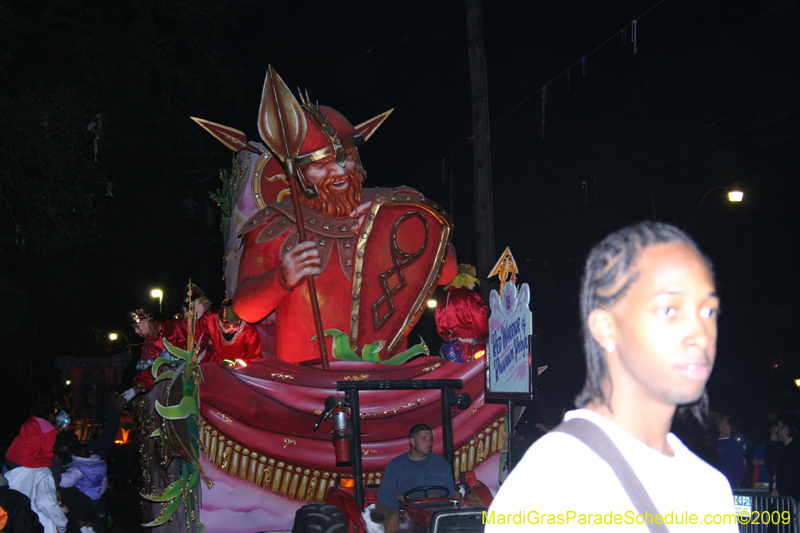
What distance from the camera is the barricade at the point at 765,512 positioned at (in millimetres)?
4887

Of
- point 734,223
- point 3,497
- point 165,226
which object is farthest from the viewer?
point 165,226

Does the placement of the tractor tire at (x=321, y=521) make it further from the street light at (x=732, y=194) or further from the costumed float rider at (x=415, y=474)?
the street light at (x=732, y=194)

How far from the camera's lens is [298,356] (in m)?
7.30

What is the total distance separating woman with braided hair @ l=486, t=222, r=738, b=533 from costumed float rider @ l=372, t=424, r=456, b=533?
372 centimetres

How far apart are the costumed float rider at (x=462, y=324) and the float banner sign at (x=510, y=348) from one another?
5.94ft

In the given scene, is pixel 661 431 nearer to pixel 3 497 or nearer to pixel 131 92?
pixel 3 497

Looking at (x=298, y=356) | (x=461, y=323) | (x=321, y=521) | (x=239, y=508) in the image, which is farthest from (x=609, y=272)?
(x=298, y=356)

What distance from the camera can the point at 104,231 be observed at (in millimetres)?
15680

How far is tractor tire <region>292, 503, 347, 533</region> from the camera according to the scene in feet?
16.1

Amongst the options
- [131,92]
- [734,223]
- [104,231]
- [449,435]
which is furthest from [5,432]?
[734,223]

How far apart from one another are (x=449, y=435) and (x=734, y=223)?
9.99 m

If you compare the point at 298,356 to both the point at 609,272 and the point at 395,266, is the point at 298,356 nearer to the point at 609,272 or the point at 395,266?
the point at 395,266

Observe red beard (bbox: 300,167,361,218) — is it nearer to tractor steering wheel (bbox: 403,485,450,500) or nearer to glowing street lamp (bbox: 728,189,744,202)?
tractor steering wheel (bbox: 403,485,450,500)

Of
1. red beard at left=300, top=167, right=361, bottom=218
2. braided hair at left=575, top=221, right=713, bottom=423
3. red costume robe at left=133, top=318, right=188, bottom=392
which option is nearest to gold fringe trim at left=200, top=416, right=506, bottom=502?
red beard at left=300, top=167, right=361, bottom=218
